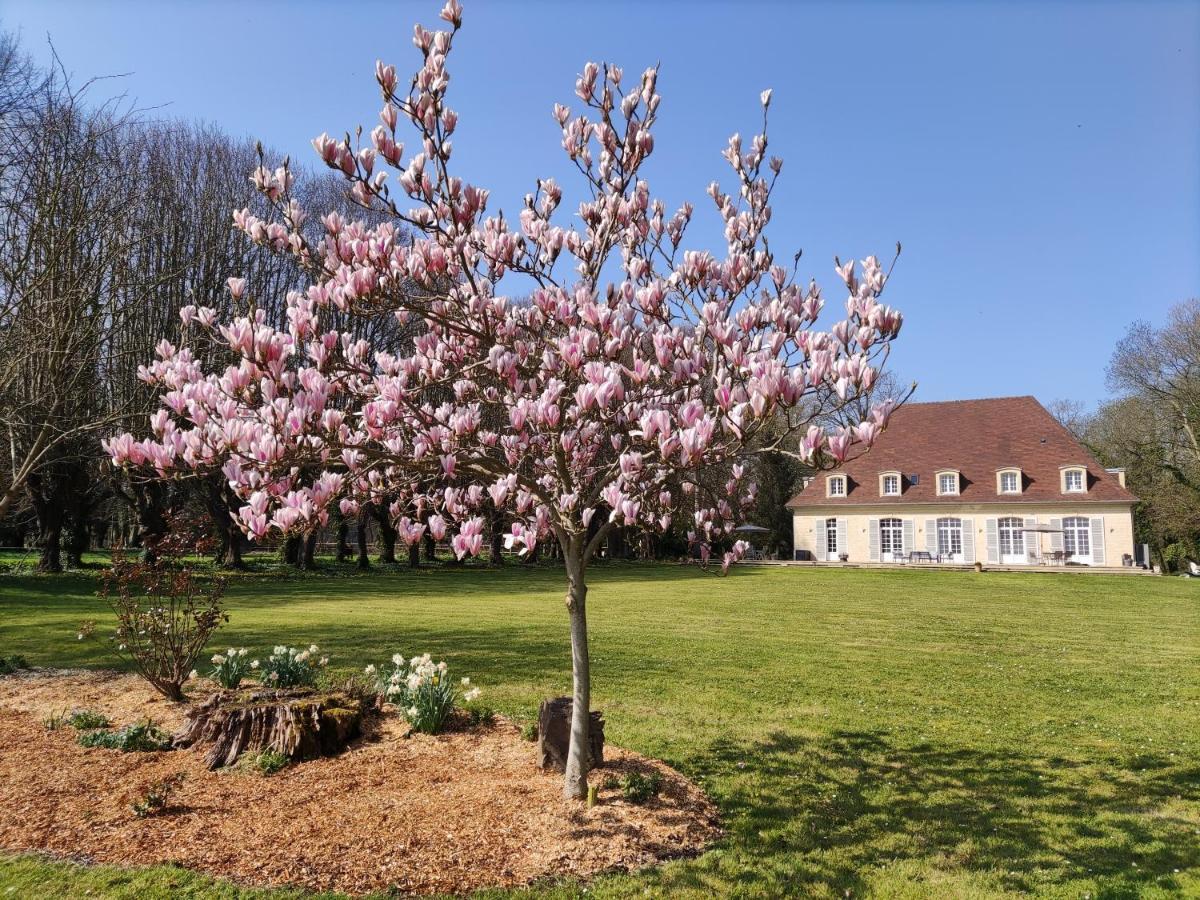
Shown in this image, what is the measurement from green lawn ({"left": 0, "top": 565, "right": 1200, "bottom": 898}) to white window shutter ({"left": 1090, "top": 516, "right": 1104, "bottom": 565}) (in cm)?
1646

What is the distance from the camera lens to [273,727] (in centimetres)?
628

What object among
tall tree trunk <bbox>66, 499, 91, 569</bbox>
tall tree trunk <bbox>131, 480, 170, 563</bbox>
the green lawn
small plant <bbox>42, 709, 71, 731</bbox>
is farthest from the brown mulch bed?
tall tree trunk <bbox>66, 499, 91, 569</bbox>

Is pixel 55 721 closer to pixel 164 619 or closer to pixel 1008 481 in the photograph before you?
pixel 164 619

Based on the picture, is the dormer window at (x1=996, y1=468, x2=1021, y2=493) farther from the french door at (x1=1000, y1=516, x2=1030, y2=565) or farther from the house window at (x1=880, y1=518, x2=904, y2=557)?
the house window at (x1=880, y1=518, x2=904, y2=557)

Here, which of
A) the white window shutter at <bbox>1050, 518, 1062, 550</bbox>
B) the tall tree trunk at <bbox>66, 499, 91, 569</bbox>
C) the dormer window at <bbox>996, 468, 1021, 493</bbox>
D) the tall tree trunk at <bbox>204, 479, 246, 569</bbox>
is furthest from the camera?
the dormer window at <bbox>996, 468, 1021, 493</bbox>

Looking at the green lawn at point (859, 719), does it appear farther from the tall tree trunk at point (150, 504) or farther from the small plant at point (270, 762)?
the tall tree trunk at point (150, 504)

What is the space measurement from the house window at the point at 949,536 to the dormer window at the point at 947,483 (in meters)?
1.38

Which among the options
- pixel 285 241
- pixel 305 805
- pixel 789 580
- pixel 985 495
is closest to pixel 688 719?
pixel 305 805

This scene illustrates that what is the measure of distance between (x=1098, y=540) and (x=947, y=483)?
704 cm

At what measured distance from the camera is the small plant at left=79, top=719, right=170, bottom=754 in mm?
6465

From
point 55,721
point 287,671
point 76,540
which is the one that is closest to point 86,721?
point 55,721

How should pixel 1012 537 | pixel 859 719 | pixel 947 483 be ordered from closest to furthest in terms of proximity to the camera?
pixel 859 719 → pixel 1012 537 → pixel 947 483

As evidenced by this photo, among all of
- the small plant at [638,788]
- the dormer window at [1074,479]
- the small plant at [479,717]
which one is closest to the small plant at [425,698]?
the small plant at [479,717]

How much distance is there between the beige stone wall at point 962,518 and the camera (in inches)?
1398
